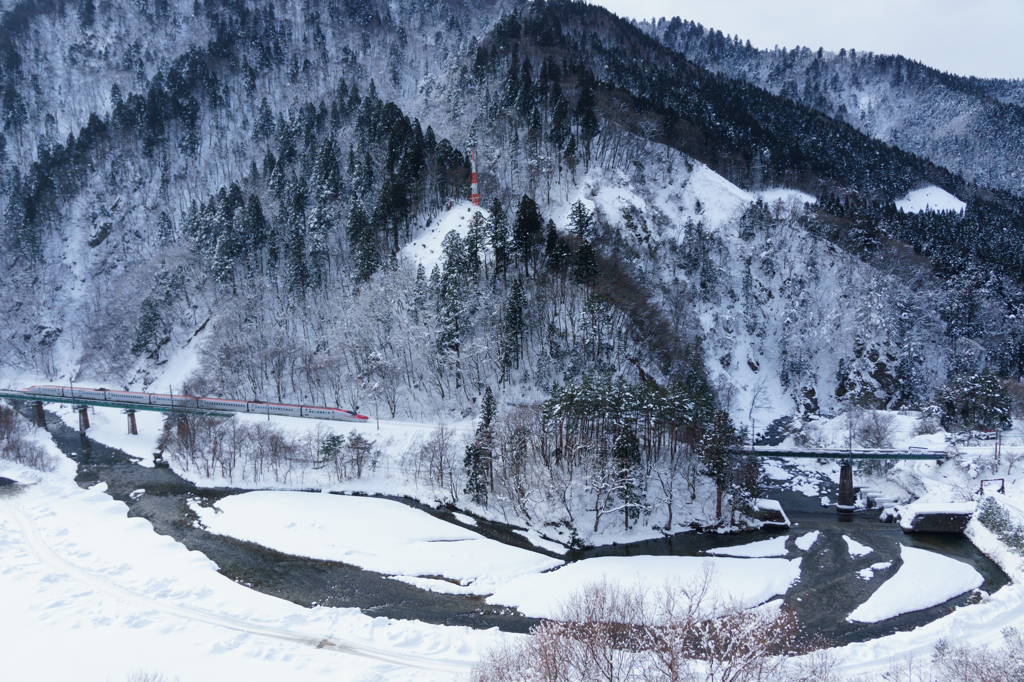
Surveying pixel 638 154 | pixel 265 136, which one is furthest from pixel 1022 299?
pixel 265 136

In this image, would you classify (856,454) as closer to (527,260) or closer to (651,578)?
(651,578)

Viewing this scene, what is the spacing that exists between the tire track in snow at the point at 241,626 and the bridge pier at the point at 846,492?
1349 inches

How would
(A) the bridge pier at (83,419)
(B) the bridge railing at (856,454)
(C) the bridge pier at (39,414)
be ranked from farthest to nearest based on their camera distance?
(C) the bridge pier at (39,414) < (A) the bridge pier at (83,419) < (B) the bridge railing at (856,454)

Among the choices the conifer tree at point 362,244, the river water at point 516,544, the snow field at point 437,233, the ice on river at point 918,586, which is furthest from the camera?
the snow field at point 437,233

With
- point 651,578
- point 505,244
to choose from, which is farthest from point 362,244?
point 651,578

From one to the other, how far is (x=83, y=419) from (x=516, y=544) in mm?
52571

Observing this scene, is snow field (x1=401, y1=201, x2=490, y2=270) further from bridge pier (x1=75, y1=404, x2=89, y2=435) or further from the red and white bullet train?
bridge pier (x1=75, y1=404, x2=89, y2=435)

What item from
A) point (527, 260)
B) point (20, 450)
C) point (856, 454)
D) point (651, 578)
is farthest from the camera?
point (527, 260)

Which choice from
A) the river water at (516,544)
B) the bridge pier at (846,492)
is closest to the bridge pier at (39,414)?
the river water at (516,544)

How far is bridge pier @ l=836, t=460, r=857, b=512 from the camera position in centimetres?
4361

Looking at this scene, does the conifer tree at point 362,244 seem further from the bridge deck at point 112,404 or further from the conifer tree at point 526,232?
the bridge deck at point 112,404

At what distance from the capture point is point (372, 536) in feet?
127

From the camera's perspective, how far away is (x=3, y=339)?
79875 millimetres

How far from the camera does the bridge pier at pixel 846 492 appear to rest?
43.6 metres
